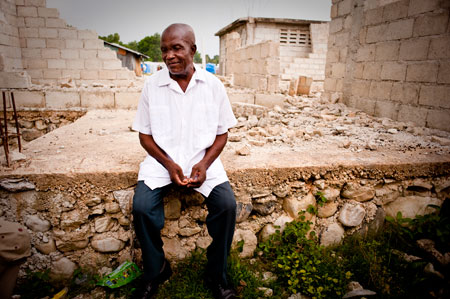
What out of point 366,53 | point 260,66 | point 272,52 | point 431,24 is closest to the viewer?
point 431,24

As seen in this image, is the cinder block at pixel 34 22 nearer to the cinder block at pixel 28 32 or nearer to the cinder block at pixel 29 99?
the cinder block at pixel 28 32

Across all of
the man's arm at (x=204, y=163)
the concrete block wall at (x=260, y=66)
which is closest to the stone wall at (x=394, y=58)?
the concrete block wall at (x=260, y=66)

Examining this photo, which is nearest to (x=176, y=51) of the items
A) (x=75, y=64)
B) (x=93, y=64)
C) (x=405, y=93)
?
(x=405, y=93)

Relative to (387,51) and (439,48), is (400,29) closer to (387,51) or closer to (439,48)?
(387,51)

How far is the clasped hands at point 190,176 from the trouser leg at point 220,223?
0.47 ft

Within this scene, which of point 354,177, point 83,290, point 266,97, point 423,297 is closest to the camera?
point 423,297

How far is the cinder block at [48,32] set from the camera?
8336 millimetres

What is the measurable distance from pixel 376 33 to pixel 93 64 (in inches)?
326

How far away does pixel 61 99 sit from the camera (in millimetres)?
6375

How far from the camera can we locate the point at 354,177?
2.63m

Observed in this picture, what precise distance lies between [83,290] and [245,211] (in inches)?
61.6

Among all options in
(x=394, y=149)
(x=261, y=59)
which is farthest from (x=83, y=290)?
(x=261, y=59)

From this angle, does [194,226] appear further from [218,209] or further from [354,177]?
[354,177]

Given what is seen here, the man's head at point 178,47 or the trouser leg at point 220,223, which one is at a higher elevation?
the man's head at point 178,47
